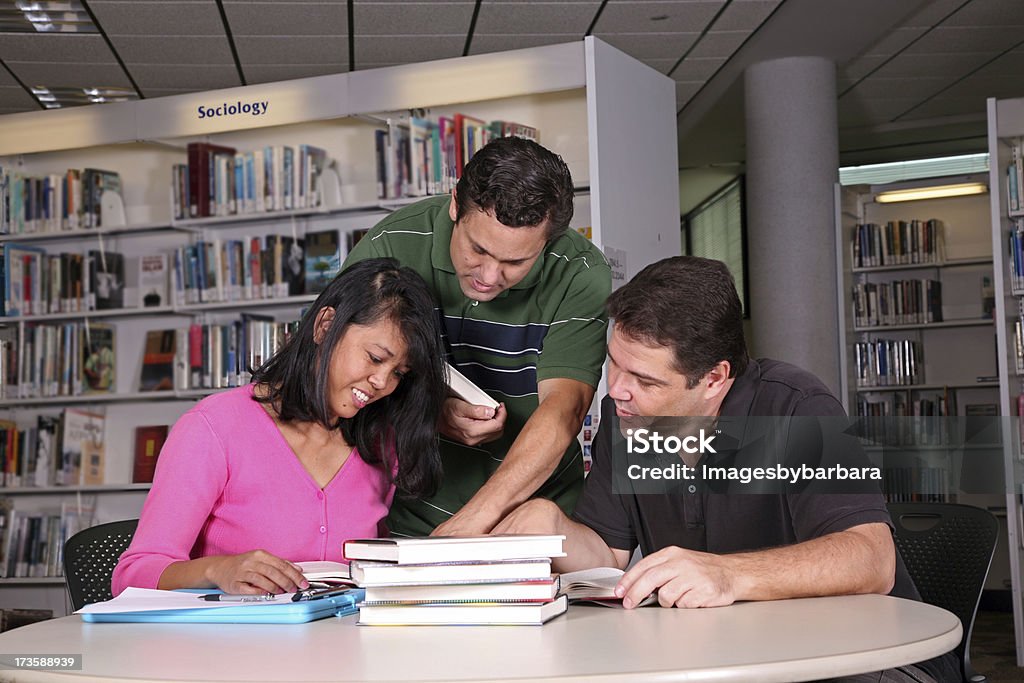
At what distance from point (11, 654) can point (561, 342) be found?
1305 mm

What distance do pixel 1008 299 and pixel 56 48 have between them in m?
5.23

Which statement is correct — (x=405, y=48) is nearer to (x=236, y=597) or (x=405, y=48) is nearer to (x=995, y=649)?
(x=995, y=649)

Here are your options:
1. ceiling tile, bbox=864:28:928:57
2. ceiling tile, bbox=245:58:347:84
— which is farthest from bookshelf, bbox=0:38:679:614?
ceiling tile, bbox=864:28:928:57

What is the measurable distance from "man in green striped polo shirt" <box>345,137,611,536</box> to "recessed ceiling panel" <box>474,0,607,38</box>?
11.6ft

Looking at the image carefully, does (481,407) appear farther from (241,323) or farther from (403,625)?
(241,323)

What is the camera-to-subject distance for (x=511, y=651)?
122 cm

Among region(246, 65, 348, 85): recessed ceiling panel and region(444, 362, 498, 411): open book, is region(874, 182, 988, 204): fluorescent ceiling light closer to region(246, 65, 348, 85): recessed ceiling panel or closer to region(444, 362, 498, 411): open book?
Result: region(246, 65, 348, 85): recessed ceiling panel

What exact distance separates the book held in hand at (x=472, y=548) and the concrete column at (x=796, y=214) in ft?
17.9

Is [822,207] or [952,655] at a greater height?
[822,207]

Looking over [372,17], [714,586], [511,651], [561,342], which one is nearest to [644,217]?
[372,17]

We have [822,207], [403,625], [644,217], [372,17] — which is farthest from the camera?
[822,207]

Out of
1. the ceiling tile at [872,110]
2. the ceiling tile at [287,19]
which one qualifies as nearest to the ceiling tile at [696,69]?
the ceiling tile at [872,110]

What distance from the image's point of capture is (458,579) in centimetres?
144

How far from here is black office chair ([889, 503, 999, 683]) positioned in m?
2.11
